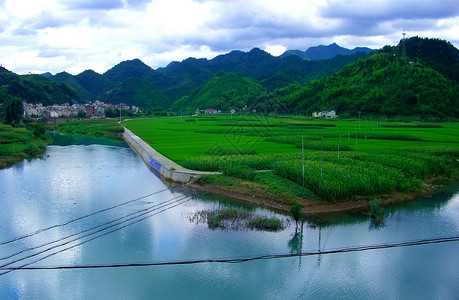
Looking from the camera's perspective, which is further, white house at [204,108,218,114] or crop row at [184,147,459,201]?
white house at [204,108,218,114]

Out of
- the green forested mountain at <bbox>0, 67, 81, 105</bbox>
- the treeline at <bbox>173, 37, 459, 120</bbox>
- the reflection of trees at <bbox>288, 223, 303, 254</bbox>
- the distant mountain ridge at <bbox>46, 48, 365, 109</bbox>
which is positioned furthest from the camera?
the distant mountain ridge at <bbox>46, 48, 365, 109</bbox>

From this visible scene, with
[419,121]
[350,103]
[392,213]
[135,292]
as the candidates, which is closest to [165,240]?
[135,292]

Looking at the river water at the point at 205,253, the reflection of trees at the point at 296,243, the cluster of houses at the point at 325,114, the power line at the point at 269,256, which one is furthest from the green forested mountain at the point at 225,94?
the power line at the point at 269,256

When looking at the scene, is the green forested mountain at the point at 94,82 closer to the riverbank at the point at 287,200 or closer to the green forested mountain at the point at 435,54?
the green forested mountain at the point at 435,54

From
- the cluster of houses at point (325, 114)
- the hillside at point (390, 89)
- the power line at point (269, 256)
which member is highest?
the hillside at point (390, 89)

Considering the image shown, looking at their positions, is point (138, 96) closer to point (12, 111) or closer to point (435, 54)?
point (12, 111)

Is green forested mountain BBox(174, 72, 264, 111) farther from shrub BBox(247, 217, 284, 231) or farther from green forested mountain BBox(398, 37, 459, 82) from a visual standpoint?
shrub BBox(247, 217, 284, 231)

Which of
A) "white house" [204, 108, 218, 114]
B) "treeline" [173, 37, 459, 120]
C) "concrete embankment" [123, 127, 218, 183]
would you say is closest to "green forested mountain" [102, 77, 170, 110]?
"white house" [204, 108, 218, 114]
